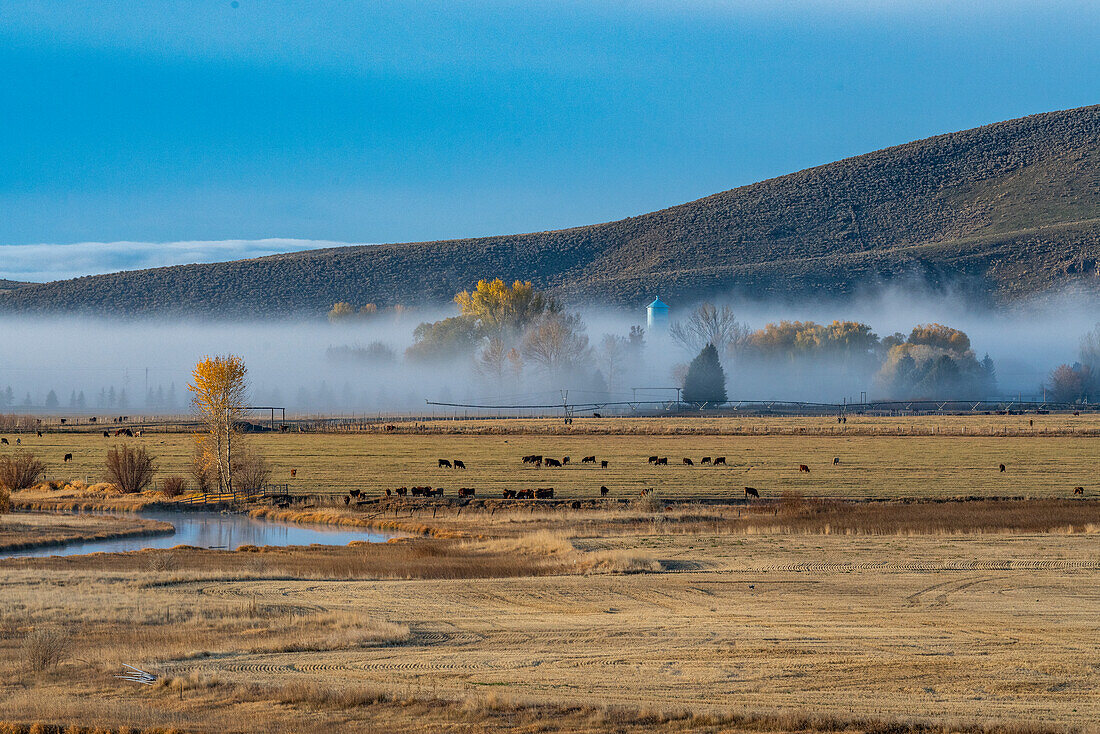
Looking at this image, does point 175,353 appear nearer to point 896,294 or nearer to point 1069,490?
point 896,294

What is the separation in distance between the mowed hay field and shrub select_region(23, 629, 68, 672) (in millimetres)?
29686

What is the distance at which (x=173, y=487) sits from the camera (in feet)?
183

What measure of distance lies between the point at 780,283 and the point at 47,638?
607 feet

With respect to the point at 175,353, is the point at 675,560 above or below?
below

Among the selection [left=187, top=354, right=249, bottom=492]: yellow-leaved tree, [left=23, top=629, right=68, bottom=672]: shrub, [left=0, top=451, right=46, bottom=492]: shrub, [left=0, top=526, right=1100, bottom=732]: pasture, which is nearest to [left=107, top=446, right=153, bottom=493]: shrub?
[left=187, top=354, right=249, bottom=492]: yellow-leaved tree

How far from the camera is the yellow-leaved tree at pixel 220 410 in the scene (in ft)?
187

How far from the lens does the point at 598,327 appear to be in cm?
18838

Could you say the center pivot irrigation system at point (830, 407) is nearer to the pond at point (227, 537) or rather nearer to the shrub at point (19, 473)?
the shrub at point (19, 473)

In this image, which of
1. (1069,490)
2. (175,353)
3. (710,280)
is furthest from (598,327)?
(1069,490)

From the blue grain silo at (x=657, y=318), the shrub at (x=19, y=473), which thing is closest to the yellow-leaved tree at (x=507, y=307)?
the blue grain silo at (x=657, y=318)

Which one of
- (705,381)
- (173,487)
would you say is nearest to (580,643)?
(173,487)

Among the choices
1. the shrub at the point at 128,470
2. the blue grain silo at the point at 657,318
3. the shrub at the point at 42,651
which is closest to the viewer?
the shrub at the point at 42,651

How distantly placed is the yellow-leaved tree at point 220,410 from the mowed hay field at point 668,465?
2841mm

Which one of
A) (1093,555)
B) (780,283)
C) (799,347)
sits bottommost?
(1093,555)
